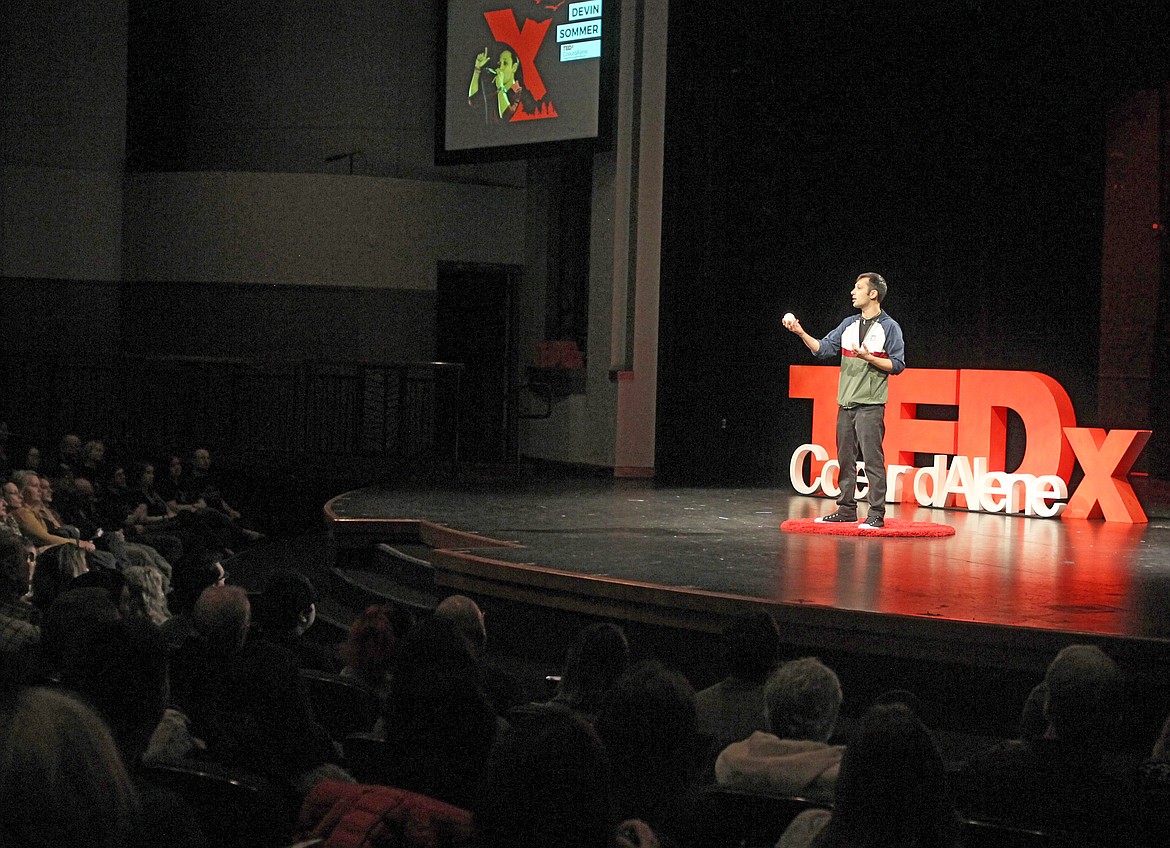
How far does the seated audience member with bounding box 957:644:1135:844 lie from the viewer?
8.21 ft

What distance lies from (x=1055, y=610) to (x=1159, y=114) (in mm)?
6729

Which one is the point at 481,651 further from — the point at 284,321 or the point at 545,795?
the point at 284,321

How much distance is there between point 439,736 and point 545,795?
0.59 m

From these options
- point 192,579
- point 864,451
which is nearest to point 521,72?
point 864,451

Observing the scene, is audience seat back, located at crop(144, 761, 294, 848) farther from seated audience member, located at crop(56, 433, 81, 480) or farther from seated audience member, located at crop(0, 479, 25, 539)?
seated audience member, located at crop(56, 433, 81, 480)

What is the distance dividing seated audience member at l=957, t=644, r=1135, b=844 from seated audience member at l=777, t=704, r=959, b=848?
613 mm

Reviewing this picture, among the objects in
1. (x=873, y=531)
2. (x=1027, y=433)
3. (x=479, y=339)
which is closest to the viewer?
(x=873, y=531)

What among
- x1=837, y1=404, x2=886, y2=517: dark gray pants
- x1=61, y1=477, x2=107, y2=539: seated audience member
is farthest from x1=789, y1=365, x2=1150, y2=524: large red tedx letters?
x1=61, y1=477, x2=107, y2=539: seated audience member

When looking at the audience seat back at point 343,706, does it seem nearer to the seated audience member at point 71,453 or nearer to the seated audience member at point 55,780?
the seated audience member at point 55,780

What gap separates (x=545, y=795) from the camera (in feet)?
5.14

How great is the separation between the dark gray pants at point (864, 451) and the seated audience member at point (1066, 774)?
4606 mm

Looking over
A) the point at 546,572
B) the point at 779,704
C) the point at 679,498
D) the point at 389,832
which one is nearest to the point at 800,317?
the point at 679,498

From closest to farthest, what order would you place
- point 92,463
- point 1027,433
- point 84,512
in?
1. point 84,512
2. point 1027,433
3. point 92,463

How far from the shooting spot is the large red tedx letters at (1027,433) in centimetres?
820
